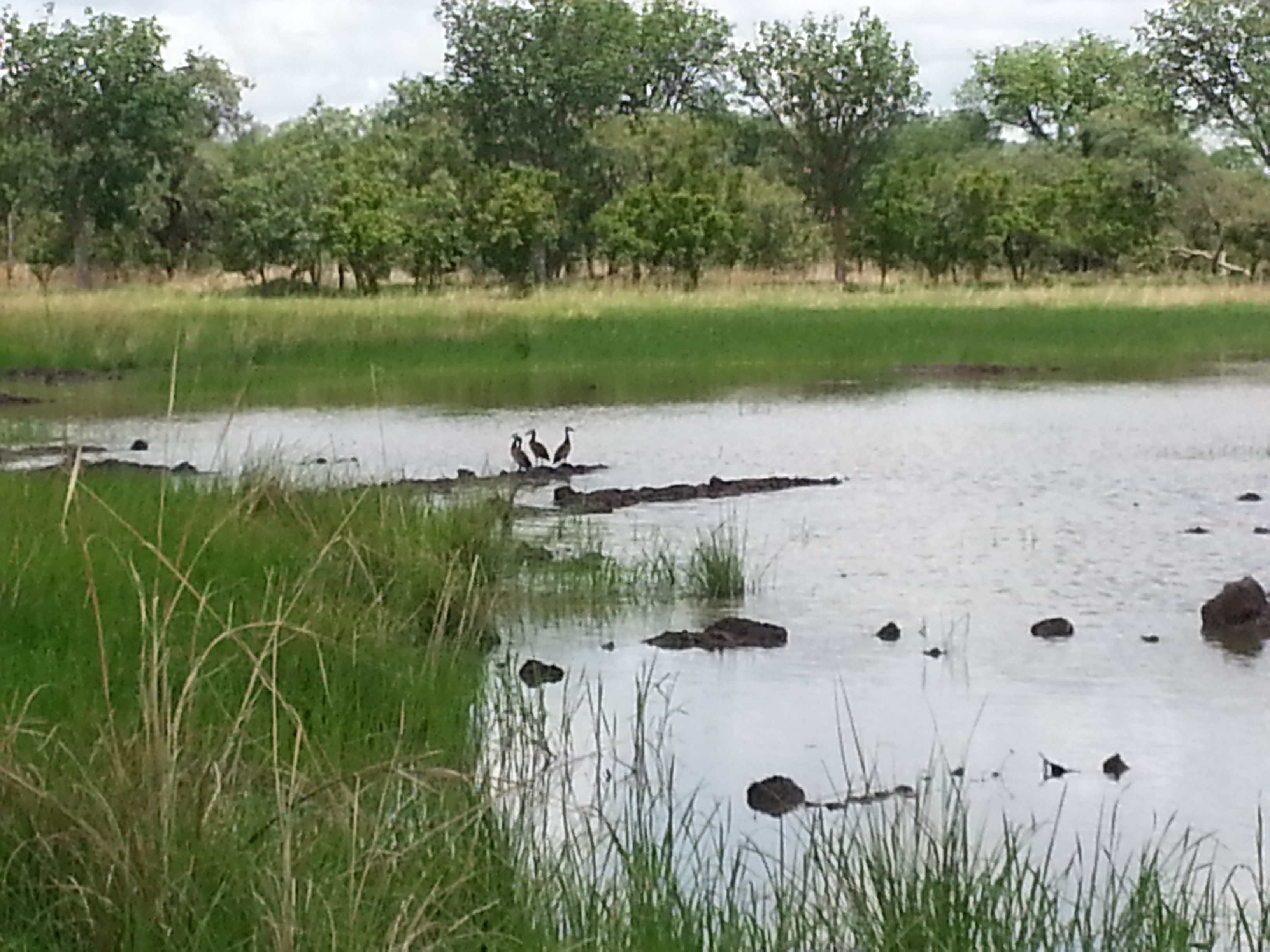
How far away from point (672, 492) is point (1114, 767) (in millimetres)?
7228

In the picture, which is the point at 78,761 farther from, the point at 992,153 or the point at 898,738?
the point at 992,153

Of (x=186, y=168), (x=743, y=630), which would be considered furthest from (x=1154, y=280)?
(x=743, y=630)

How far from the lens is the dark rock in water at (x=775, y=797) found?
616 cm

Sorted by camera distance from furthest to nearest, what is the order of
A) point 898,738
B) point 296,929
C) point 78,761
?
point 898,738
point 78,761
point 296,929

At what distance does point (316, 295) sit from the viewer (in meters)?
45.6

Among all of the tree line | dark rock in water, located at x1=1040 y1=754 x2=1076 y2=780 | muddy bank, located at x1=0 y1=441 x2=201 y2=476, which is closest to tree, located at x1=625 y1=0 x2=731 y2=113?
the tree line

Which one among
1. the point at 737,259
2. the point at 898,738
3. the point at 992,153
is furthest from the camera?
the point at 992,153

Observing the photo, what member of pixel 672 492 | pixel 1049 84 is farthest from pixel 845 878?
pixel 1049 84

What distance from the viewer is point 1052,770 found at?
6.77 m

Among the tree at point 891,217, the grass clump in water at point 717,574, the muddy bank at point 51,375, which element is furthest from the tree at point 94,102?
the grass clump in water at point 717,574

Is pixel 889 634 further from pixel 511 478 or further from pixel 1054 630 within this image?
pixel 511 478

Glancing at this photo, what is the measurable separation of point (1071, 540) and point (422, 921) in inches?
330

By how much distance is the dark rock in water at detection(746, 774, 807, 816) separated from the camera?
616cm

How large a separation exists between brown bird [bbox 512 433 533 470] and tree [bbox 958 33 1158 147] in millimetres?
53144
